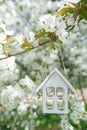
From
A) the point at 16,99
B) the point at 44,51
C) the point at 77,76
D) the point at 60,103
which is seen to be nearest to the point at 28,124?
the point at 16,99

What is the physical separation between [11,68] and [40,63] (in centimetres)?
199

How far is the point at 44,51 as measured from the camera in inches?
170

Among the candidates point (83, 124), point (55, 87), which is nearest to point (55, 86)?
point (55, 87)

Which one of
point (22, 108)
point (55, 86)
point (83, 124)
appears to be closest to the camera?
point (55, 86)

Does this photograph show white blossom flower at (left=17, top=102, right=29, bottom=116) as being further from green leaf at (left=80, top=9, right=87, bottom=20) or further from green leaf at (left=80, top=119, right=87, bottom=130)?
green leaf at (left=80, top=9, right=87, bottom=20)

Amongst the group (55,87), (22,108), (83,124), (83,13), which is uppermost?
(83,13)

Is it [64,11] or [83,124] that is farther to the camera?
[83,124]

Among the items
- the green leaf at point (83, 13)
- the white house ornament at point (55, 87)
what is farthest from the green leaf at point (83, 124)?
the green leaf at point (83, 13)

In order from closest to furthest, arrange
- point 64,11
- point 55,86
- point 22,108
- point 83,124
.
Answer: point 64,11 < point 55,86 < point 83,124 < point 22,108

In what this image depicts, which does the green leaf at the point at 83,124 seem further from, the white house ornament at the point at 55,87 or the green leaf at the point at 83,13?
the green leaf at the point at 83,13

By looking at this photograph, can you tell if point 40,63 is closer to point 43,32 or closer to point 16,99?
point 16,99

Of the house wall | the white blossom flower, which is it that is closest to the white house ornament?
the house wall

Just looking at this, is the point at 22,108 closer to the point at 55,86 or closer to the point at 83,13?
the point at 55,86

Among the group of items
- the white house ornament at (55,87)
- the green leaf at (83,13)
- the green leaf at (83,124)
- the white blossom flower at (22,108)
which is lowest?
the green leaf at (83,124)
